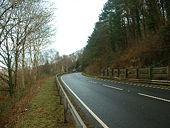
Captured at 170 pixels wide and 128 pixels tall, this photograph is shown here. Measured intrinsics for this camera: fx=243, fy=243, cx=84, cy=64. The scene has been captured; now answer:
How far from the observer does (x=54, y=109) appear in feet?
39.8

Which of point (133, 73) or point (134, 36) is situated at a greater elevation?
point (134, 36)

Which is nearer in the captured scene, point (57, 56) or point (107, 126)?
point (107, 126)

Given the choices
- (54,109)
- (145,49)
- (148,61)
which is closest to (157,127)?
(54,109)

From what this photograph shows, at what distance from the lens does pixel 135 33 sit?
5234 centimetres

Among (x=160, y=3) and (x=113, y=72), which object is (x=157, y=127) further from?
(x=160, y=3)

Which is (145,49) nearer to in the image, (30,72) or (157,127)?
(30,72)

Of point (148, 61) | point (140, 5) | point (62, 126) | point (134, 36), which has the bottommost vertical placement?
point (62, 126)

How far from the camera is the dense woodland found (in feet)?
96.7

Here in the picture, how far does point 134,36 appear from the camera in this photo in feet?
165

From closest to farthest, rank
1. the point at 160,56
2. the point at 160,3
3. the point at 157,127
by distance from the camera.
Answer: the point at 157,127
the point at 160,56
the point at 160,3

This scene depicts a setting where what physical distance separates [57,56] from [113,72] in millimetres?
97663

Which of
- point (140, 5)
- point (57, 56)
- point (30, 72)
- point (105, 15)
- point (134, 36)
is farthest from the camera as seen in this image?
point (57, 56)

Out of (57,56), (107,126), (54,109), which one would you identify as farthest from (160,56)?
(57,56)

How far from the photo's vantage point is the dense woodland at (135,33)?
29.5 m
